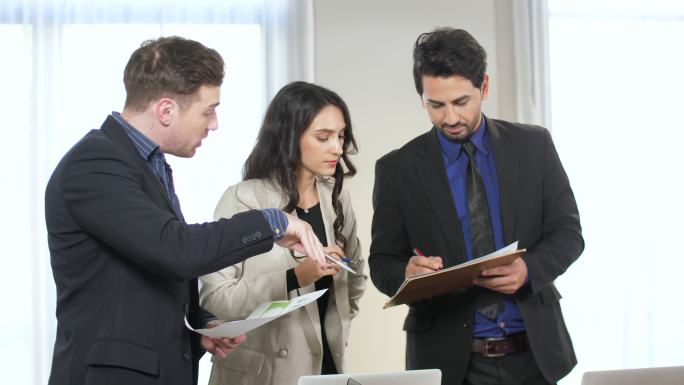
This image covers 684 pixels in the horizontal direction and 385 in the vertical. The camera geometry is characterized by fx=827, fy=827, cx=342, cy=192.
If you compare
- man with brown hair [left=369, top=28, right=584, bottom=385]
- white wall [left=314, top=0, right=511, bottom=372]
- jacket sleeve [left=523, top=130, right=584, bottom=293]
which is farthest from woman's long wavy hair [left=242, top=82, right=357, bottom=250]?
white wall [left=314, top=0, right=511, bottom=372]

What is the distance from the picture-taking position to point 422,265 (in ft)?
7.84

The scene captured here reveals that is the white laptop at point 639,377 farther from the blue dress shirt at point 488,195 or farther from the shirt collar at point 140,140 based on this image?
the shirt collar at point 140,140

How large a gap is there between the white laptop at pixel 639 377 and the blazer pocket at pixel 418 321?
664mm

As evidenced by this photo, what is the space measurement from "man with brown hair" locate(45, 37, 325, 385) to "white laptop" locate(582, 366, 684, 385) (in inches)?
29.7

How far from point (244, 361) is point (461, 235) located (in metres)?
0.78

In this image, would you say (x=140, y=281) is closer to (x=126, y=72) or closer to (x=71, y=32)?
(x=126, y=72)

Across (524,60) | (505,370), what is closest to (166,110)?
(505,370)

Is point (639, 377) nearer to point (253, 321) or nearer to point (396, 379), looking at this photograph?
point (396, 379)

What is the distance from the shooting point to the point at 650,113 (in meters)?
5.12

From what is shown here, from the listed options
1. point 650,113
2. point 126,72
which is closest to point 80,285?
point 126,72

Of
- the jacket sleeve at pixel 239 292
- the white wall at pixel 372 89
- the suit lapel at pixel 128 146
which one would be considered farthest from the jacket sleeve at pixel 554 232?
the white wall at pixel 372 89

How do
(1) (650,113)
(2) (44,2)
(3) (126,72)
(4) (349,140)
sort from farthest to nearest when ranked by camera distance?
(1) (650,113) → (2) (44,2) → (4) (349,140) → (3) (126,72)

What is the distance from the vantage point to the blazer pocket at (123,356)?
5.72ft

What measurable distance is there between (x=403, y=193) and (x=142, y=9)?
8.52 feet
